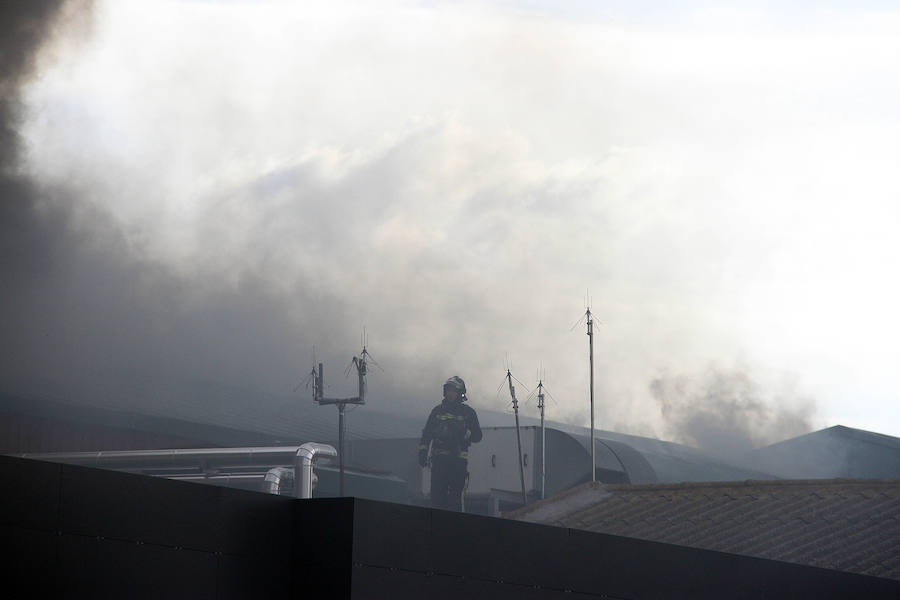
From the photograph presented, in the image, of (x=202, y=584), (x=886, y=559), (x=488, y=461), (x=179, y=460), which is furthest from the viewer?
(x=488, y=461)

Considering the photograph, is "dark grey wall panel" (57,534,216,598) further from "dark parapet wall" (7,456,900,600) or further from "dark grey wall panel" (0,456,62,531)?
"dark grey wall panel" (0,456,62,531)

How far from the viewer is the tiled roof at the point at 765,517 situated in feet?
55.2

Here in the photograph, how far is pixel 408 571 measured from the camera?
10438mm

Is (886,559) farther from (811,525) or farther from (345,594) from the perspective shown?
(345,594)

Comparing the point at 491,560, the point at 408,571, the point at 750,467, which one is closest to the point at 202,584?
the point at 408,571

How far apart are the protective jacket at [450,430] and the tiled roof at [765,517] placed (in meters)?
8.49

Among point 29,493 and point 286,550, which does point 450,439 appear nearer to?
point 286,550

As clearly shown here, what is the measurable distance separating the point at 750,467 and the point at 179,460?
89.5 ft

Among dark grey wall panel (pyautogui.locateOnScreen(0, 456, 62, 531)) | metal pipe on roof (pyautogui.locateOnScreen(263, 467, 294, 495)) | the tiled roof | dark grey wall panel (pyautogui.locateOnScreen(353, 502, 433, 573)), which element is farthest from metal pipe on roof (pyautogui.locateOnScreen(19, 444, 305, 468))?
dark grey wall panel (pyautogui.locateOnScreen(0, 456, 62, 531))

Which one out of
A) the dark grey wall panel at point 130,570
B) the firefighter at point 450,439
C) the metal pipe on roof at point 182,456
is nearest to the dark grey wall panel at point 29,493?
the dark grey wall panel at point 130,570

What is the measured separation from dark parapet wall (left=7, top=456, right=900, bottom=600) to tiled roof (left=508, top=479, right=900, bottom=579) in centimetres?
447

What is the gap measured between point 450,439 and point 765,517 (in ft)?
38.4

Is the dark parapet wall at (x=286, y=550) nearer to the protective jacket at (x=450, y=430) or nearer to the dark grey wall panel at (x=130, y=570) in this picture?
the dark grey wall panel at (x=130, y=570)

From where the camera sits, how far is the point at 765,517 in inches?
714
